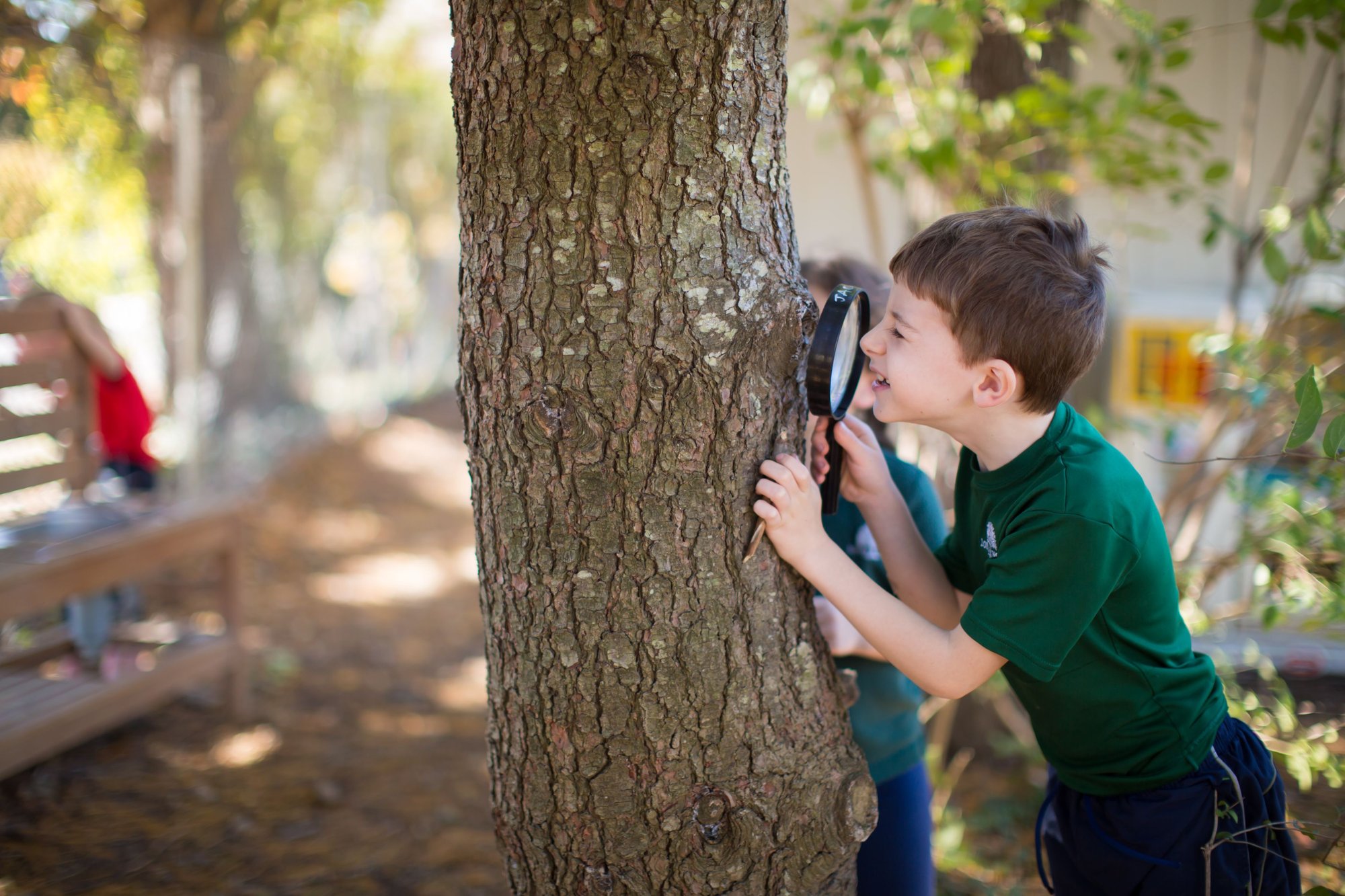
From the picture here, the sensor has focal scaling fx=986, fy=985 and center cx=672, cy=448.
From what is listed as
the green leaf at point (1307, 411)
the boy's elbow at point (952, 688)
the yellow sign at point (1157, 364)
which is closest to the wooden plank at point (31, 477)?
the boy's elbow at point (952, 688)

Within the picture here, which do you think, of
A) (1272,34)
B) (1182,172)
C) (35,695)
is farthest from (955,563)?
(35,695)

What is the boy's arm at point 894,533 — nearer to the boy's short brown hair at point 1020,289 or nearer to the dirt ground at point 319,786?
the boy's short brown hair at point 1020,289

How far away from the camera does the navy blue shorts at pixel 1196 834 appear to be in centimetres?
150

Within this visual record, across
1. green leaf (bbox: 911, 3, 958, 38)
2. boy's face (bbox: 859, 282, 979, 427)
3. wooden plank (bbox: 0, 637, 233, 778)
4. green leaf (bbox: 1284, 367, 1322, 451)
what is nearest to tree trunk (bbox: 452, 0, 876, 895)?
boy's face (bbox: 859, 282, 979, 427)

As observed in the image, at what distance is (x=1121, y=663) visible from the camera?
1436mm

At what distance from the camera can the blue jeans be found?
6.05 feet

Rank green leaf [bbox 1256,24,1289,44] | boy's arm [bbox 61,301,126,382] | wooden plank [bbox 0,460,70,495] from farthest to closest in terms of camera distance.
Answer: boy's arm [bbox 61,301,126,382], wooden plank [bbox 0,460,70,495], green leaf [bbox 1256,24,1289,44]

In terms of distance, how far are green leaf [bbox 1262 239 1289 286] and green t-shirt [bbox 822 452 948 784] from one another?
3.25 ft

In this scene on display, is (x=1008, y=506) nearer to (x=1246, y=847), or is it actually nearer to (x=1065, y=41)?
(x=1246, y=847)

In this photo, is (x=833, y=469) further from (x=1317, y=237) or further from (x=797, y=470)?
(x=1317, y=237)

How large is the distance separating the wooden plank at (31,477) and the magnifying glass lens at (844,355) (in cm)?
320

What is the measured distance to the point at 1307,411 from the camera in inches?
55.4

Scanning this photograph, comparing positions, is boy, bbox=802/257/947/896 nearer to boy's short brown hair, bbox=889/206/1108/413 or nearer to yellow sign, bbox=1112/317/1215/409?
boy's short brown hair, bbox=889/206/1108/413

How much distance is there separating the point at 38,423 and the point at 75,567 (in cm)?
88
